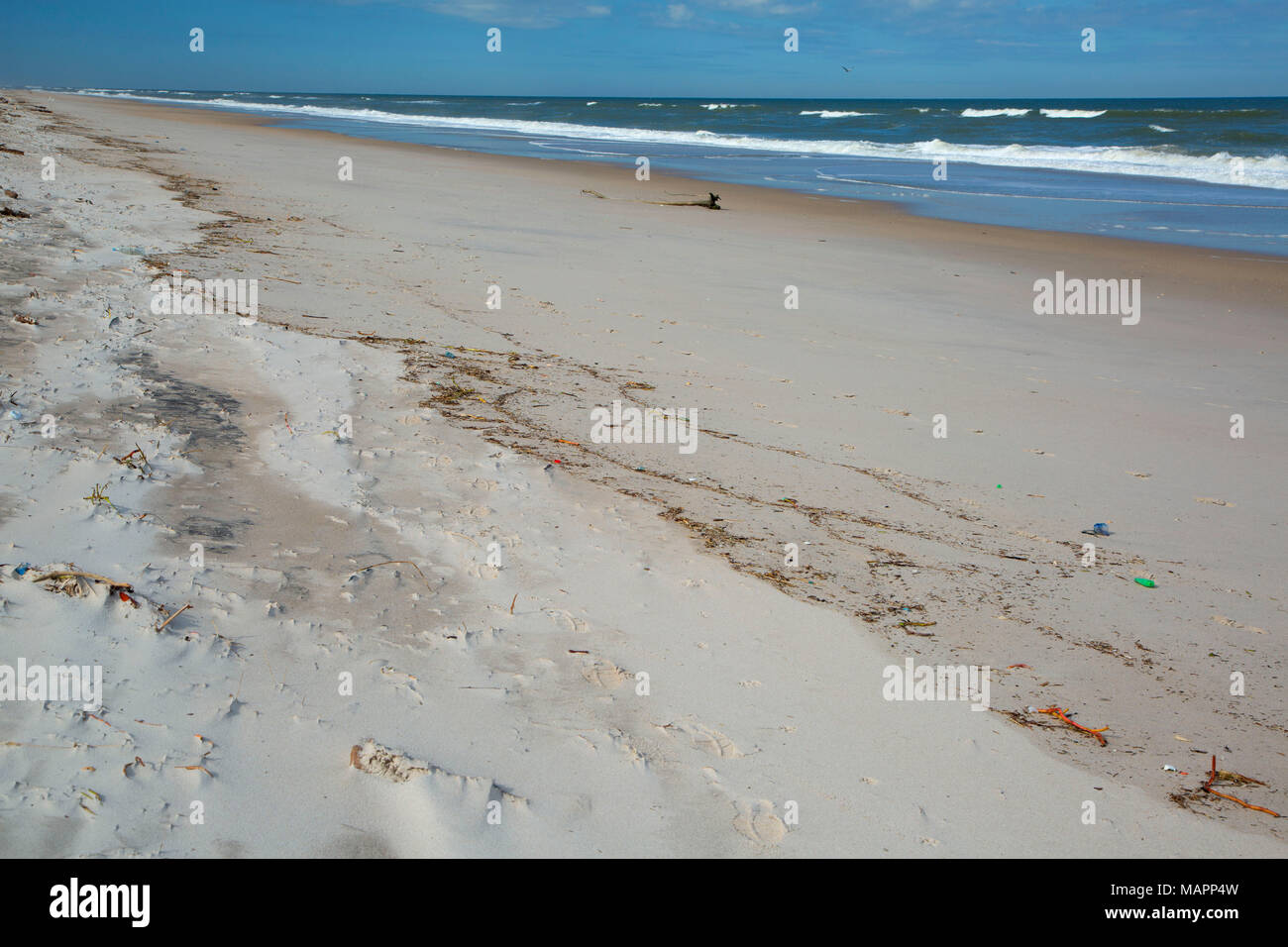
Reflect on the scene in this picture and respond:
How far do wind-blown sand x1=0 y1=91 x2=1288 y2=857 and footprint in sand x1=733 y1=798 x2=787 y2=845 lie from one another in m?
0.01

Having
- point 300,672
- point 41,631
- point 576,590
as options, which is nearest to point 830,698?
point 576,590

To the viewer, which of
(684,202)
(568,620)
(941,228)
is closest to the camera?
(568,620)

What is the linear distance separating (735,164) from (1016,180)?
24.3ft

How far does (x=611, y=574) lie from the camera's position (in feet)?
10.5

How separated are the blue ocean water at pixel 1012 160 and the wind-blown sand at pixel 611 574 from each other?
8.83 meters

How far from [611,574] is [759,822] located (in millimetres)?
1249

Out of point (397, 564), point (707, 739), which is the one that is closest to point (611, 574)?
point (397, 564)

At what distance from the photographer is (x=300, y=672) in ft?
7.97

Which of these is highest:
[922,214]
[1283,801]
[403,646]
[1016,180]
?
[1016,180]

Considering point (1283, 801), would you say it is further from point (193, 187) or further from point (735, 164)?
point (735, 164)
